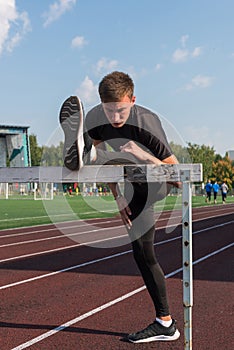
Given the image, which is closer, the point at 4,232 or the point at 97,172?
the point at 97,172

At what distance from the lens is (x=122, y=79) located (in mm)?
3629

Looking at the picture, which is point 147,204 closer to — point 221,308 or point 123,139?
point 123,139

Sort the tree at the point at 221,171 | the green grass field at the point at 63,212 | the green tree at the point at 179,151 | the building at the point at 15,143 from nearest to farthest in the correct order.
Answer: the green tree at the point at 179,151, the green grass field at the point at 63,212, the building at the point at 15,143, the tree at the point at 221,171

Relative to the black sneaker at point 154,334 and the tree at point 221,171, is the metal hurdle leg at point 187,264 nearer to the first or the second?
the black sneaker at point 154,334

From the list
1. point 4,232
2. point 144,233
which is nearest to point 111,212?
point 4,232

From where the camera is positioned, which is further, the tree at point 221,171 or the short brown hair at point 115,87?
the tree at point 221,171

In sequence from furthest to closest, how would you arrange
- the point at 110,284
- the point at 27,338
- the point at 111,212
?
the point at 111,212, the point at 110,284, the point at 27,338

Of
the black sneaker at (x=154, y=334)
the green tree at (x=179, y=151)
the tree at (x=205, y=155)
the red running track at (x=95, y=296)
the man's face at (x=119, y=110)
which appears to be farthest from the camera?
the tree at (x=205, y=155)

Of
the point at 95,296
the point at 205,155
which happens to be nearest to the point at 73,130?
the point at 95,296

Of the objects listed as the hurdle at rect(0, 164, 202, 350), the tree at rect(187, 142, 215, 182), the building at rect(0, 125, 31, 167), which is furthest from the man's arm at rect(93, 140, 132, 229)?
the tree at rect(187, 142, 215, 182)

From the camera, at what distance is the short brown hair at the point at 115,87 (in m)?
3.56

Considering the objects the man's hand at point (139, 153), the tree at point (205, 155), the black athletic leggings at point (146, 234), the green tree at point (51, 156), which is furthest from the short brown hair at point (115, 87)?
the tree at point (205, 155)

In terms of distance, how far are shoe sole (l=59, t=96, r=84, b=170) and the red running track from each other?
6.15 feet

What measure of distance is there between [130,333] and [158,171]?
212 centimetres
